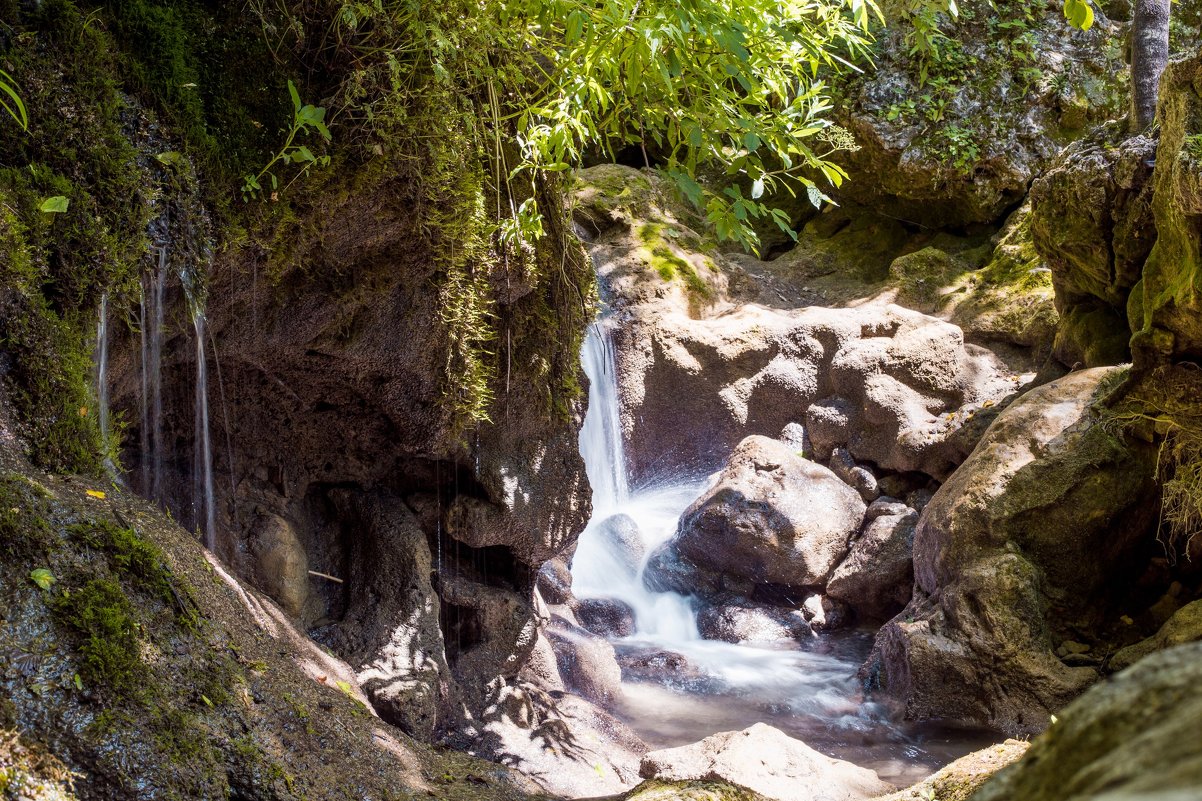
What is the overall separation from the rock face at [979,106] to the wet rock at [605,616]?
23.6ft

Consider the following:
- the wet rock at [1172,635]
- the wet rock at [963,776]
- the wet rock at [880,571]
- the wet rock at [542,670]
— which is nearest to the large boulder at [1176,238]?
the wet rock at [1172,635]

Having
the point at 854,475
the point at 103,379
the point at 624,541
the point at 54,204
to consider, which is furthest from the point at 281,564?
the point at 854,475

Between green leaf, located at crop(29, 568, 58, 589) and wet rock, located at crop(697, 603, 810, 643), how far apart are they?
7520 mm

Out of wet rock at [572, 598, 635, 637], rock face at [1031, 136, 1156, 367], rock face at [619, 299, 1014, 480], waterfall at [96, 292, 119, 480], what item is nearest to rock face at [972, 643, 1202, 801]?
waterfall at [96, 292, 119, 480]

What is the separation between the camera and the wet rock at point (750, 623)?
359 inches

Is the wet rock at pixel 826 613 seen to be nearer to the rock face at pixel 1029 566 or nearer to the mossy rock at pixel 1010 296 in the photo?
the rock face at pixel 1029 566

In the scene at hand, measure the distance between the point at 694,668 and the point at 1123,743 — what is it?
7602 millimetres

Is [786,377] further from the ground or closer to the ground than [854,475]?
further from the ground

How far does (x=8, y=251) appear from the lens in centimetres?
268

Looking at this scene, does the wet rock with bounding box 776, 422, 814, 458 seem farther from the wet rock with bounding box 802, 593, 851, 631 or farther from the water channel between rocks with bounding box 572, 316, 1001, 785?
the wet rock with bounding box 802, 593, 851, 631

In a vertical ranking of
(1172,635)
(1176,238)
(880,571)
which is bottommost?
(880,571)

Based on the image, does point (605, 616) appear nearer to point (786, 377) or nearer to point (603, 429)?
point (603, 429)

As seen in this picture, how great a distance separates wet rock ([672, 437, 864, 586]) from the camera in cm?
934

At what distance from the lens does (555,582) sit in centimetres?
859
